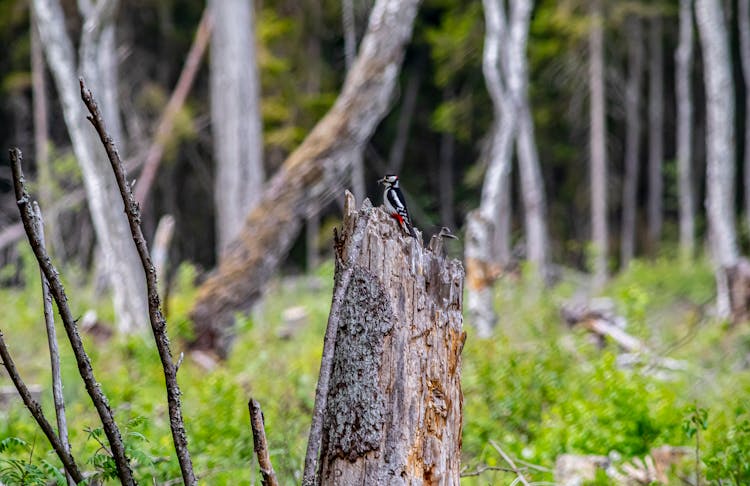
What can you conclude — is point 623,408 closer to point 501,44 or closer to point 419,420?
point 419,420

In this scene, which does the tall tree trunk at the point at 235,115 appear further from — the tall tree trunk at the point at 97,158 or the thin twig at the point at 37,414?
the thin twig at the point at 37,414

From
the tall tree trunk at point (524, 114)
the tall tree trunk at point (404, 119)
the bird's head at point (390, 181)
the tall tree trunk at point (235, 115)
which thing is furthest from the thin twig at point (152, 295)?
the tall tree trunk at point (404, 119)

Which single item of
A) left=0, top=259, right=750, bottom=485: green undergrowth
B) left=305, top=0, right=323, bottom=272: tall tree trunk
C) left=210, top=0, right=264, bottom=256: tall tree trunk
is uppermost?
left=305, top=0, right=323, bottom=272: tall tree trunk

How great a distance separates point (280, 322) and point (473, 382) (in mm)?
7861

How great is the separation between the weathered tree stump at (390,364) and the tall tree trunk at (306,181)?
5618mm

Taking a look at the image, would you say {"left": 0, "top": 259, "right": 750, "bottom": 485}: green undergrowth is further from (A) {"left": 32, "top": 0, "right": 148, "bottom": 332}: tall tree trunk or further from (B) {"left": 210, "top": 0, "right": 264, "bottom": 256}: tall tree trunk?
(B) {"left": 210, "top": 0, "right": 264, "bottom": 256}: tall tree trunk

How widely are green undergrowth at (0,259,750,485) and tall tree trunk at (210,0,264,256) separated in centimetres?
170

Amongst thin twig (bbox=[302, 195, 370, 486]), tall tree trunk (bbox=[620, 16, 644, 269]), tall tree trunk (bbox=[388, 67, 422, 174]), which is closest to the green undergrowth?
thin twig (bbox=[302, 195, 370, 486])

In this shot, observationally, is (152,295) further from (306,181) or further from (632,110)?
(632,110)

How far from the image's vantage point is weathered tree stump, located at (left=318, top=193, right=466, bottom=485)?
3.04 metres

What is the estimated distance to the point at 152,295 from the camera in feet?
9.32

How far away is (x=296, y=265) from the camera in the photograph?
95.9ft

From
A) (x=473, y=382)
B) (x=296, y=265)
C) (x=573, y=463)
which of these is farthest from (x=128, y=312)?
(x=296, y=265)

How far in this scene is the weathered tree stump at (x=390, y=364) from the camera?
3041 mm
